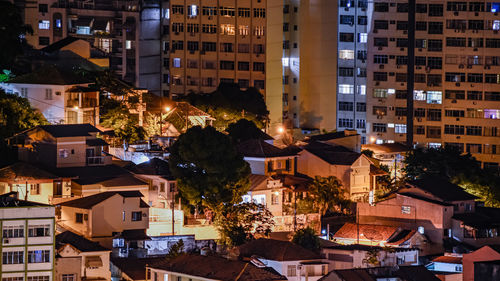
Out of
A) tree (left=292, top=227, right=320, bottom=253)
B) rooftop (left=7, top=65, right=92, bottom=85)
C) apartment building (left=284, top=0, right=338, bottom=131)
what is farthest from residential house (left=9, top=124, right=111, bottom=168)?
apartment building (left=284, top=0, right=338, bottom=131)

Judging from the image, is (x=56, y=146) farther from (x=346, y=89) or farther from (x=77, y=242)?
(x=346, y=89)

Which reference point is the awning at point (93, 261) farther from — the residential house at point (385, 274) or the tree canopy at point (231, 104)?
the tree canopy at point (231, 104)

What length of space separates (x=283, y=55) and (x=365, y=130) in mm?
6012

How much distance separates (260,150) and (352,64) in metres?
17.6

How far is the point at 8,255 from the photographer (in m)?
39.7

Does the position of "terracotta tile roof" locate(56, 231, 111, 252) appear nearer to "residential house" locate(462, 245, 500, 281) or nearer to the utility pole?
"residential house" locate(462, 245, 500, 281)

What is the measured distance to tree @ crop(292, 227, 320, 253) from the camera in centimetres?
4653

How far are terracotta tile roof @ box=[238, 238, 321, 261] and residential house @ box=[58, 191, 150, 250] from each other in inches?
140

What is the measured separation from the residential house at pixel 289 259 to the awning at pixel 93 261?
5130 millimetres

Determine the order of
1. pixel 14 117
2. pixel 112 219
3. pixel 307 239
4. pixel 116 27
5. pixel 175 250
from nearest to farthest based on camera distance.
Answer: pixel 175 250 → pixel 112 219 → pixel 307 239 → pixel 14 117 → pixel 116 27

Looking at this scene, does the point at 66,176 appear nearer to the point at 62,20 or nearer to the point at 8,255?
the point at 8,255

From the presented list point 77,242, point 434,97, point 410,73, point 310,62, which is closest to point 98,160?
point 77,242

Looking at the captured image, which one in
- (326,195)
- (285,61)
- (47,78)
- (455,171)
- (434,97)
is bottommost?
(326,195)

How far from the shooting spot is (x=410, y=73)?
6862cm
